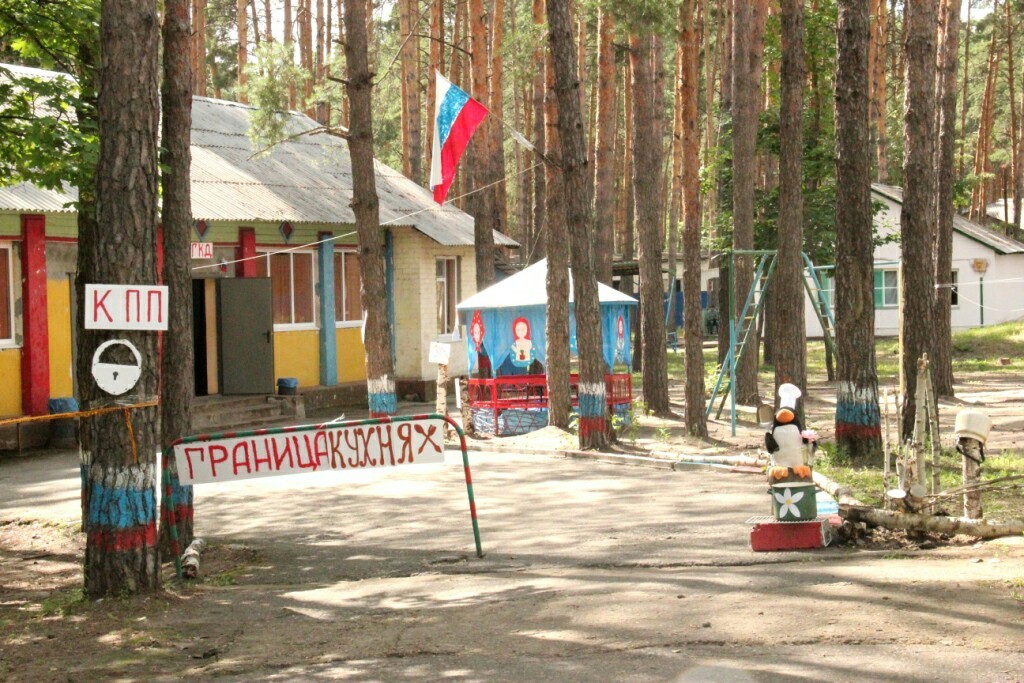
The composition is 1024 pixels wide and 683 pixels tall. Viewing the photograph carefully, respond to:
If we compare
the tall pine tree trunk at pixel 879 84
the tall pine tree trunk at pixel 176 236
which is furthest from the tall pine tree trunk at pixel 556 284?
the tall pine tree trunk at pixel 879 84

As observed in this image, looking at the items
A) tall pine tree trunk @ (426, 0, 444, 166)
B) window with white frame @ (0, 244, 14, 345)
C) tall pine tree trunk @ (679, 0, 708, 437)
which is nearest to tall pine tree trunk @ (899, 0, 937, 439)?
tall pine tree trunk @ (679, 0, 708, 437)

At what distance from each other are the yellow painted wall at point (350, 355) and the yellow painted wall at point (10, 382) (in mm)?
7976

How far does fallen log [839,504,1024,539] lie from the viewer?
8938mm

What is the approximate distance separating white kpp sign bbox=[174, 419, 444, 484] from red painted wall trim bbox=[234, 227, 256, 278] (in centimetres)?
1397

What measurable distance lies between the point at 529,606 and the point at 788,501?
2406 mm

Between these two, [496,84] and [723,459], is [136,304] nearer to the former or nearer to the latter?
[723,459]

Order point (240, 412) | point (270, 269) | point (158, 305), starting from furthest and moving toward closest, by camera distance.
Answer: point (270, 269), point (240, 412), point (158, 305)

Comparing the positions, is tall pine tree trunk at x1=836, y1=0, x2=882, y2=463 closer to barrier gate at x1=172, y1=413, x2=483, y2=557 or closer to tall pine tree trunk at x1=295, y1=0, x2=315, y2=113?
barrier gate at x1=172, y1=413, x2=483, y2=557

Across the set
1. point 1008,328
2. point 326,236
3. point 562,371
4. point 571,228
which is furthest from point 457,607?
point 1008,328

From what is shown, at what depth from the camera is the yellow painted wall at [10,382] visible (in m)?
18.1

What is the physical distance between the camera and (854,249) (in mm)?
14227

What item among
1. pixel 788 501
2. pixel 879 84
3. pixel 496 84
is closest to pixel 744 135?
pixel 496 84

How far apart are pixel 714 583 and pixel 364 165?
9.89m

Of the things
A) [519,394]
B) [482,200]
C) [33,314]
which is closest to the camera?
[33,314]
